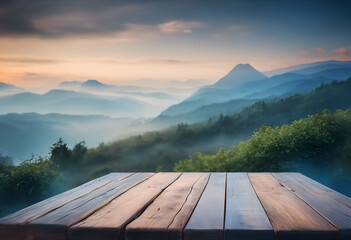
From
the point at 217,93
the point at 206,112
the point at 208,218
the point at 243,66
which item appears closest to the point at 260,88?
the point at 243,66

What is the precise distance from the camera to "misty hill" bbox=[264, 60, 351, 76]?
28.2 feet

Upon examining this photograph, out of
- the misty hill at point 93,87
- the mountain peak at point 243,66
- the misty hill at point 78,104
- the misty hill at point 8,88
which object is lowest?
the misty hill at point 78,104

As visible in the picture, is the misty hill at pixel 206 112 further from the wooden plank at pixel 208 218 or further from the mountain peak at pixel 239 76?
the wooden plank at pixel 208 218

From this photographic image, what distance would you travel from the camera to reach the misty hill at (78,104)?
9.92 m

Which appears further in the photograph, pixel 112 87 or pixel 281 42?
pixel 112 87

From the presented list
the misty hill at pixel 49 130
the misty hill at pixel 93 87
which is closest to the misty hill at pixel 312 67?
the misty hill at pixel 93 87

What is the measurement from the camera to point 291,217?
4.58 feet

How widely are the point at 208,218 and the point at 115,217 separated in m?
0.39

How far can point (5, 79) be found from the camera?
28.0 ft

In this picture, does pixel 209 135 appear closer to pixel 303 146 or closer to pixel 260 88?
pixel 260 88

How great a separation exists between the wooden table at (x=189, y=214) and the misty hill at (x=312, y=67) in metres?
7.41

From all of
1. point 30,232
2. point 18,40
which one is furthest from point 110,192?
point 18,40

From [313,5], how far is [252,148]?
4773mm

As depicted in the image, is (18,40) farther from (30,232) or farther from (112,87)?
(30,232)
